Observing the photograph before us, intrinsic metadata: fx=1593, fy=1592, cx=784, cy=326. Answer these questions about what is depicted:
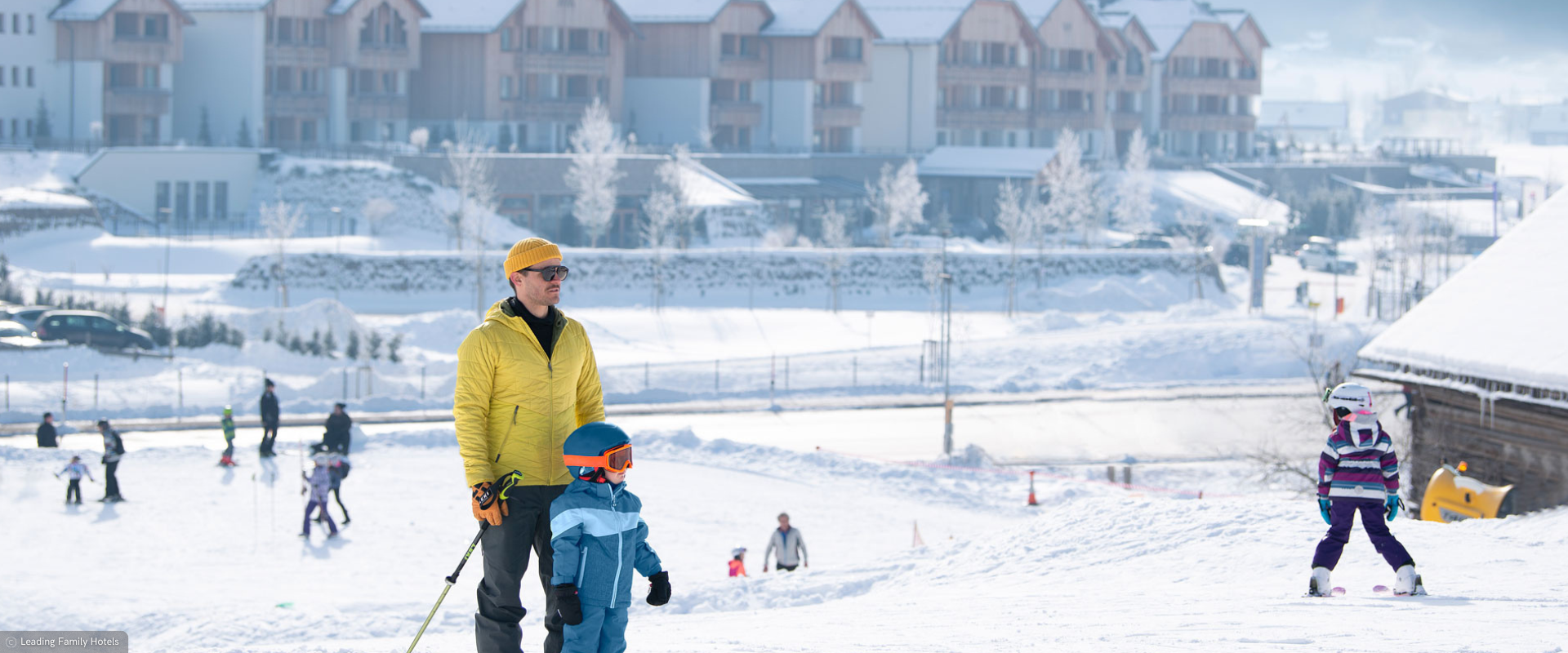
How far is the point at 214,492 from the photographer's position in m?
22.3

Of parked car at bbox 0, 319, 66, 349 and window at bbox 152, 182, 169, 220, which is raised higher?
window at bbox 152, 182, 169, 220

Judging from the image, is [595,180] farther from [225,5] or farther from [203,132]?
[225,5]

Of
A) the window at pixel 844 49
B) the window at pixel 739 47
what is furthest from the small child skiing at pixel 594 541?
the window at pixel 844 49

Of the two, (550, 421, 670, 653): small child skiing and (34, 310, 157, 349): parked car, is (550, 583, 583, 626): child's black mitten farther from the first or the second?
(34, 310, 157, 349): parked car

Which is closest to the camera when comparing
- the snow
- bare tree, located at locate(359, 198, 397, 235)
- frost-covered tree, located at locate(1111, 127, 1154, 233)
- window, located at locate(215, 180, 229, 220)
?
the snow

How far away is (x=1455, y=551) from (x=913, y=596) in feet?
14.2

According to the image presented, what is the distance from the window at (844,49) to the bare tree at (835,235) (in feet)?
36.1

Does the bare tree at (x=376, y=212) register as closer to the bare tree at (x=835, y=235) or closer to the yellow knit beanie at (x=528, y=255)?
the bare tree at (x=835, y=235)

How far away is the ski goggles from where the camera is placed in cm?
747

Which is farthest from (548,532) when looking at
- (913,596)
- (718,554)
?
(718,554)

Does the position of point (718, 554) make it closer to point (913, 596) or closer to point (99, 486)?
point (913, 596)

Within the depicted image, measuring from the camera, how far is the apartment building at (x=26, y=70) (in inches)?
2445

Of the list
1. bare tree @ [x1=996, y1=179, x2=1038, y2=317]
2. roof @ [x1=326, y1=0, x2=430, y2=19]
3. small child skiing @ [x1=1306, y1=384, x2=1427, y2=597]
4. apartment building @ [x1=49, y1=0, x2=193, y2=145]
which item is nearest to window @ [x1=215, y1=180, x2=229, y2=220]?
apartment building @ [x1=49, y1=0, x2=193, y2=145]

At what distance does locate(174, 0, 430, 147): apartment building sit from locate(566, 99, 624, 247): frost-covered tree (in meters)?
10.0
